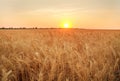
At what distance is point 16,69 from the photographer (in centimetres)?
148

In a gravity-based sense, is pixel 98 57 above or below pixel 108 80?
above

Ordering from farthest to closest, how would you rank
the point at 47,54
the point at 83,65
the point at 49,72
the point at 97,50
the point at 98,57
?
1. the point at 97,50
2. the point at 98,57
3. the point at 47,54
4. the point at 83,65
5. the point at 49,72

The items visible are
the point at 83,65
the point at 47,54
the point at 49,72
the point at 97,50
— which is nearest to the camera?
the point at 49,72

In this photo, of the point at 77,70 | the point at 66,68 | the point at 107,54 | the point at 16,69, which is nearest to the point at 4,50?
the point at 16,69

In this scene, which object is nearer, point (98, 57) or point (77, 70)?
point (77, 70)

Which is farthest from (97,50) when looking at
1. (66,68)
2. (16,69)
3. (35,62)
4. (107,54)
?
(16,69)

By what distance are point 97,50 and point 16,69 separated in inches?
34.2

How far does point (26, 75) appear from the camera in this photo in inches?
57.4

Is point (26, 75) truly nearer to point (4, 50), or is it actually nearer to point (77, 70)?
point (77, 70)

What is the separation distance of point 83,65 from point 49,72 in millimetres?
Result: 279

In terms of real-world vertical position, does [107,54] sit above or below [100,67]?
above

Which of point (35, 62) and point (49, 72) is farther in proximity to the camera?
point (35, 62)

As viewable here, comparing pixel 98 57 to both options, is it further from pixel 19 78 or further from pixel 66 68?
pixel 19 78

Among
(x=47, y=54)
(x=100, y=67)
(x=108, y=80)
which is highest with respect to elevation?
(x=47, y=54)
